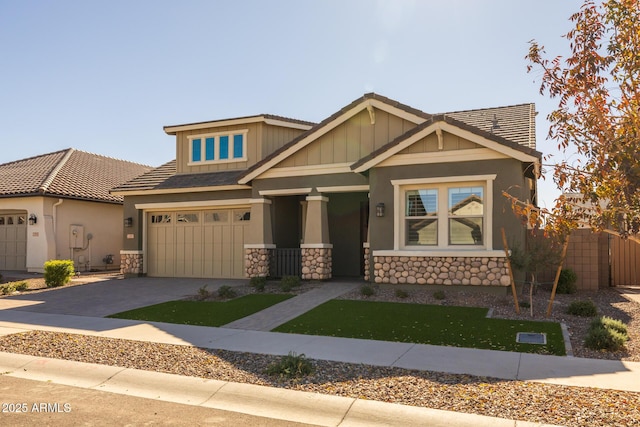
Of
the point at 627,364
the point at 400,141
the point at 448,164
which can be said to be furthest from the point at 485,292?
the point at 627,364

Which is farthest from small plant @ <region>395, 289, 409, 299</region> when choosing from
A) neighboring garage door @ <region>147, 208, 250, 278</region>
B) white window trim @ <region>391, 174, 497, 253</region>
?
neighboring garage door @ <region>147, 208, 250, 278</region>

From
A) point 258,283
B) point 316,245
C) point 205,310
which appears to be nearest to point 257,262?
point 258,283

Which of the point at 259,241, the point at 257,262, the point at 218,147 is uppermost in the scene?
the point at 218,147

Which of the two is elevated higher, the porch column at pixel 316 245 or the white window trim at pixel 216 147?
the white window trim at pixel 216 147

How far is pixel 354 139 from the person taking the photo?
15.8 meters

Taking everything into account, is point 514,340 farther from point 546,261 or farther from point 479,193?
point 479,193

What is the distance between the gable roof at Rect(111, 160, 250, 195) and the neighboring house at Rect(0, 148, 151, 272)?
345cm

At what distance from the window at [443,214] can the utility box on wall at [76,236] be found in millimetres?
14832

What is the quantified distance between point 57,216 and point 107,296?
8302 mm

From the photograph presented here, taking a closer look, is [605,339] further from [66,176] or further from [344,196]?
[66,176]

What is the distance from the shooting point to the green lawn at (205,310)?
11.5 meters

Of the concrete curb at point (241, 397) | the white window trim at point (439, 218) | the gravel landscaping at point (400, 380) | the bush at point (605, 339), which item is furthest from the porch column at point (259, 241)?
the bush at point (605, 339)

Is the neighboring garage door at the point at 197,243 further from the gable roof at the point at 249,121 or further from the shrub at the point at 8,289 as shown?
the shrub at the point at 8,289

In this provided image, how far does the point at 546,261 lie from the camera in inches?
436
